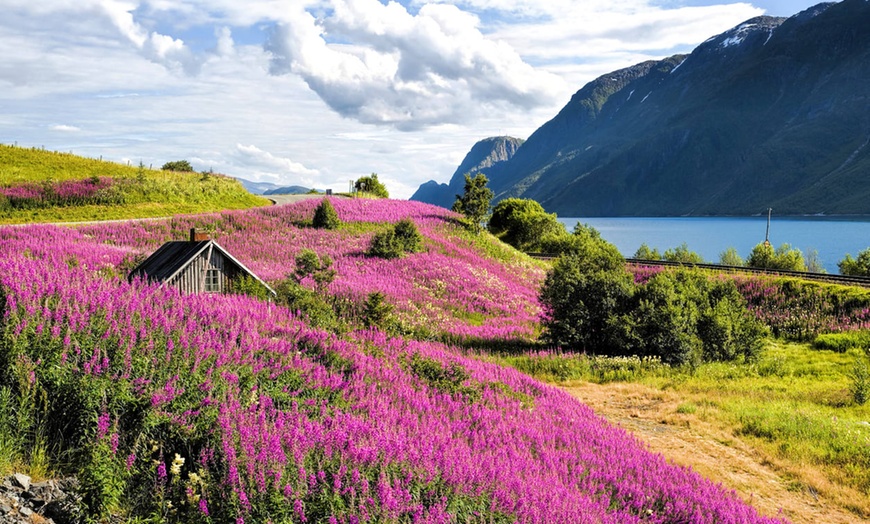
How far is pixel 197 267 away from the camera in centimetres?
1877

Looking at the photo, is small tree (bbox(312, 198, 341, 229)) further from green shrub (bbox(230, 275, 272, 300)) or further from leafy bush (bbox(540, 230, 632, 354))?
green shrub (bbox(230, 275, 272, 300))

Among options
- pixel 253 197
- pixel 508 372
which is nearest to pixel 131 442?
pixel 508 372

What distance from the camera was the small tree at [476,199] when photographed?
47375mm

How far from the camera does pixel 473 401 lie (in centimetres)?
1184

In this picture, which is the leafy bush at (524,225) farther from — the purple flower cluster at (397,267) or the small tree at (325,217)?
the small tree at (325,217)

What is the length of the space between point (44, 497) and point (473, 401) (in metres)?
7.94

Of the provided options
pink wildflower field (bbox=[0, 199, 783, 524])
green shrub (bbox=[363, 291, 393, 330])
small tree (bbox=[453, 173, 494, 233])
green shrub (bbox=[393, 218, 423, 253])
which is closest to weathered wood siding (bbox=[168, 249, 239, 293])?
pink wildflower field (bbox=[0, 199, 783, 524])

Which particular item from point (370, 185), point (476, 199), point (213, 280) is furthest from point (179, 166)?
point (213, 280)

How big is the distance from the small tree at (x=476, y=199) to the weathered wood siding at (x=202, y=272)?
29806 mm

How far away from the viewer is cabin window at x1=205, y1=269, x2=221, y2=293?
19.2m

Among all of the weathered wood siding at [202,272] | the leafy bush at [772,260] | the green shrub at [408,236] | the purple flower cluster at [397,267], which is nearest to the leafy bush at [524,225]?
the leafy bush at [772,260]

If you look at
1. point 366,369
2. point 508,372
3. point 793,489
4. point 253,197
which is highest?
A: point 253,197

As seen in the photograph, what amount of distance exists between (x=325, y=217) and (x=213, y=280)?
2096 centimetres

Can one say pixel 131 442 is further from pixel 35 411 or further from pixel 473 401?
pixel 473 401
